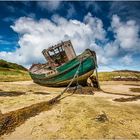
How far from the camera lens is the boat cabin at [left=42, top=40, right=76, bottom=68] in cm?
1903

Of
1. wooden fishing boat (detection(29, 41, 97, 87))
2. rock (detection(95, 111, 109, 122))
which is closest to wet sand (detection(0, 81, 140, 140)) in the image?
rock (detection(95, 111, 109, 122))

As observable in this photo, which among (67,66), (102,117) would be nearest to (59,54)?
(67,66)

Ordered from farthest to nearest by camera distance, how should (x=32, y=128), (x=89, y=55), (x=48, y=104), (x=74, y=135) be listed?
(x=89, y=55) → (x=48, y=104) → (x=32, y=128) → (x=74, y=135)

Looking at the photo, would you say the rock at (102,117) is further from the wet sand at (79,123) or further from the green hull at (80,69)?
the green hull at (80,69)

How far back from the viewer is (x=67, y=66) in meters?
16.9

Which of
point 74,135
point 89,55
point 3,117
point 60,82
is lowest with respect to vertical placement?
point 74,135

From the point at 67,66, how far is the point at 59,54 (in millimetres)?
3456

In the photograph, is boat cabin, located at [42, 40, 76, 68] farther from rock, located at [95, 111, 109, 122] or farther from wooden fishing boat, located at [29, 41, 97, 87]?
rock, located at [95, 111, 109, 122]

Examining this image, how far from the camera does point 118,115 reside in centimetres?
805

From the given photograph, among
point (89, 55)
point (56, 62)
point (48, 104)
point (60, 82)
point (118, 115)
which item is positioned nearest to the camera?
point (118, 115)

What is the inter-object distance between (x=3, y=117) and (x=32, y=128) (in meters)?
1.69

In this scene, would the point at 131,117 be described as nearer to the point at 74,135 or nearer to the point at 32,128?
the point at 74,135

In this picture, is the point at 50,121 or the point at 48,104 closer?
the point at 50,121

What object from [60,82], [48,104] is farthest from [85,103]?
[60,82]
